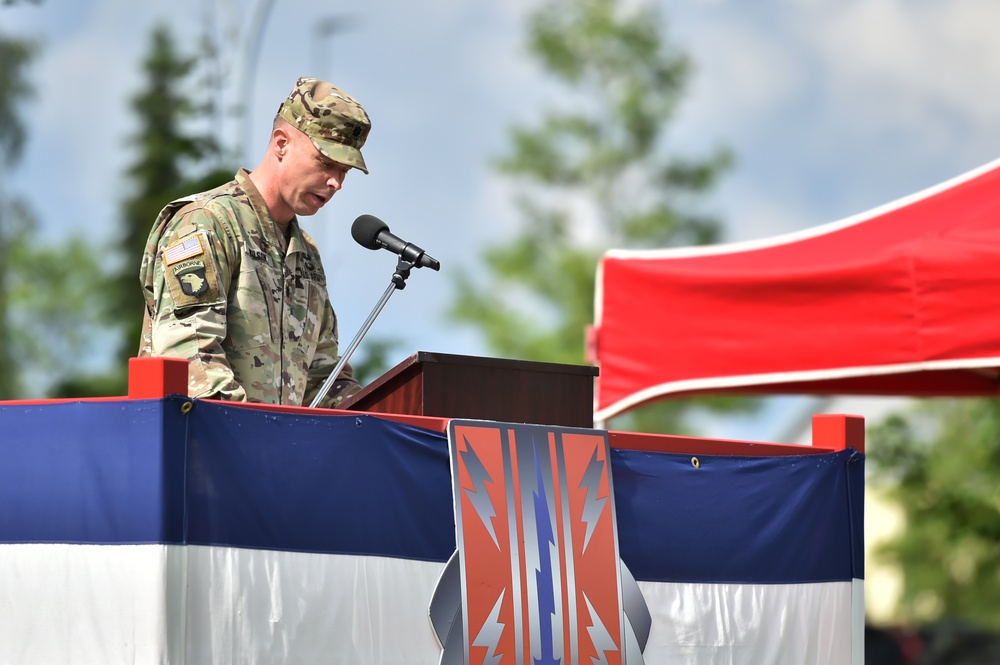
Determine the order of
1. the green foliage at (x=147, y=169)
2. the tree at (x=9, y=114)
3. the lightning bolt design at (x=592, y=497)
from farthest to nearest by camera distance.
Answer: the tree at (x=9, y=114) < the green foliage at (x=147, y=169) < the lightning bolt design at (x=592, y=497)

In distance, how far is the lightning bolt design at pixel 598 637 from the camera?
143 inches

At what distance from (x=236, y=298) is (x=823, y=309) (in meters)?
2.74

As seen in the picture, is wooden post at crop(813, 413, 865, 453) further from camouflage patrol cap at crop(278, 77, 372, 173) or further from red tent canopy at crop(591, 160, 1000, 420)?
camouflage patrol cap at crop(278, 77, 372, 173)

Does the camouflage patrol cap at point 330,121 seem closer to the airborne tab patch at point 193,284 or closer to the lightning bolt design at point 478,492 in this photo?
the airborne tab patch at point 193,284

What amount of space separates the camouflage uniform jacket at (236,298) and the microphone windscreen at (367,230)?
0.22 m

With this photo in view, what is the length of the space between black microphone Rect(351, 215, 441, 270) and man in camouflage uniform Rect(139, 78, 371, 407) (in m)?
0.16

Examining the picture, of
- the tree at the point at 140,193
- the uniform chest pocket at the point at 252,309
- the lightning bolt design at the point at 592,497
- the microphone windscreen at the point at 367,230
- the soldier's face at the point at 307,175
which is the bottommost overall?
the lightning bolt design at the point at 592,497

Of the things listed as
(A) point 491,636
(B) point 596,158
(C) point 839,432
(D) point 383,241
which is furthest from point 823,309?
(B) point 596,158

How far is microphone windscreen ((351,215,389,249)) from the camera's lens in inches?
152

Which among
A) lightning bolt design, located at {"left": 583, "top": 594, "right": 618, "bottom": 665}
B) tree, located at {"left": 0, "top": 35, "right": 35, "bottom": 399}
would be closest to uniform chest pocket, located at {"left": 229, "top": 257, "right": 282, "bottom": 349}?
lightning bolt design, located at {"left": 583, "top": 594, "right": 618, "bottom": 665}

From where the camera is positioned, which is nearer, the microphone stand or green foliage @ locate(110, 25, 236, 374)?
the microphone stand

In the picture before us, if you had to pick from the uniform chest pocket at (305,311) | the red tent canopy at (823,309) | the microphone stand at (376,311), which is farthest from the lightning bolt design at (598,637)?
the red tent canopy at (823,309)

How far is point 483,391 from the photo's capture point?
3699 millimetres

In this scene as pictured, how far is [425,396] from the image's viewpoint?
359 centimetres
